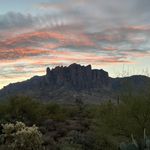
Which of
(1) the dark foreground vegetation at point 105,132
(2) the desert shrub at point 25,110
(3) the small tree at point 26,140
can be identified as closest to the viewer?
(3) the small tree at point 26,140

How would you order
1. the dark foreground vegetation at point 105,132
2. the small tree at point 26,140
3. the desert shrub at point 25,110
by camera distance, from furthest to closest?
the desert shrub at point 25,110 < the dark foreground vegetation at point 105,132 < the small tree at point 26,140

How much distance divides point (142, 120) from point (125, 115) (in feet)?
2.88

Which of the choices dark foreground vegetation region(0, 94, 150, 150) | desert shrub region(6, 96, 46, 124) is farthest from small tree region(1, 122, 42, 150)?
desert shrub region(6, 96, 46, 124)

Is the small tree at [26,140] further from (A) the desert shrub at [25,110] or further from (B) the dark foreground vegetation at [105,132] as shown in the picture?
(A) the desert shrub at [25,110]

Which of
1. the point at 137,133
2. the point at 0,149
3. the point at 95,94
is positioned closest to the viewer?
the point at 0,149

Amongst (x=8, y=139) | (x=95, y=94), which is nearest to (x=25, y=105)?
(x=8, y=139)

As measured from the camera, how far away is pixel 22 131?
18500 millimetres

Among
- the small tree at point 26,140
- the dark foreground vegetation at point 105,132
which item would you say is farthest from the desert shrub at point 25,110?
the small tree at point 26,140

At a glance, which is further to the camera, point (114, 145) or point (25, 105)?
point (25, 105)

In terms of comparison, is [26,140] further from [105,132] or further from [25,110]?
[25,110]

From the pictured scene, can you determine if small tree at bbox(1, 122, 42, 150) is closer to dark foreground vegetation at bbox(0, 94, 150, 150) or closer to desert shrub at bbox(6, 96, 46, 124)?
dark foreground vegetation at bbox(0, 94, 150, 150)

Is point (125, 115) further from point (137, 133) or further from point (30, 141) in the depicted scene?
point (30, 141)

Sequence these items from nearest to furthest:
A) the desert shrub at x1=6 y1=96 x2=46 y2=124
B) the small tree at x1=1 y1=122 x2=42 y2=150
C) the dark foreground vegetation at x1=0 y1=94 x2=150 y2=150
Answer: the small tree at x1=1 y1=122 x2=42 y2=150 → the dark foreground vegetation at x1=0 y1=94 x2=150 y2=150 → the desert shrub at x1=6 y1=96 x2=46 y2=124

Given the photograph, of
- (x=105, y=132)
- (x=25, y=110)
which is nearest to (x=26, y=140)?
(x=105, y=132)
